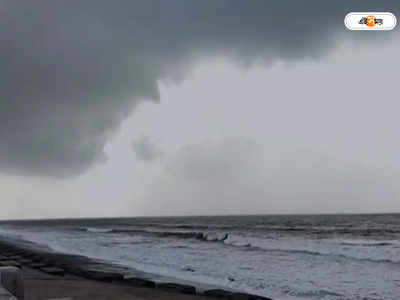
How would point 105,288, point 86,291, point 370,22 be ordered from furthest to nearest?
point 105,288 < point 86,291 < point 370,22

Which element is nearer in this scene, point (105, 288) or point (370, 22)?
point (370, 22)

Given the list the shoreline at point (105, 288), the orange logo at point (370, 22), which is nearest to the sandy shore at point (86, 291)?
the shoreline at point (105, 288)

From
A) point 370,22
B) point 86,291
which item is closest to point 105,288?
point 86,291

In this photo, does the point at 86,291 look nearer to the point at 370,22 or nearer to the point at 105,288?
the point at 105,288

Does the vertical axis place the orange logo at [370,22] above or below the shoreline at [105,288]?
above

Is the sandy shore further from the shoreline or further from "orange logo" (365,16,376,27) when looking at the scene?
"orange logo" (365,16,376,27)

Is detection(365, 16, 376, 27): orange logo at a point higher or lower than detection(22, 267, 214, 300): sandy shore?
higher

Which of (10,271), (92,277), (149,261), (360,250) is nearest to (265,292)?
(92,277)

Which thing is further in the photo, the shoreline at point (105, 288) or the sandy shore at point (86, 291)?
the shoreline at point (105, 288)

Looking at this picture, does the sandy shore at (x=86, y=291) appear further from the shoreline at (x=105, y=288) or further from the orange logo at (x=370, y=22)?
the orange logo at (x=370, y=22)

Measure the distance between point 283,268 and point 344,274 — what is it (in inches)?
126

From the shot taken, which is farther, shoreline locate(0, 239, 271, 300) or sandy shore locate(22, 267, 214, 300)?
shoreline locate(0, 239, 271, 300)

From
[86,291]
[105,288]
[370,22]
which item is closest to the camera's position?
[370,22]

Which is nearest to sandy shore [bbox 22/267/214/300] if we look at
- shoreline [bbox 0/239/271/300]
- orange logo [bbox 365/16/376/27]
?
shoreline [bbox 0/239/271/300]
